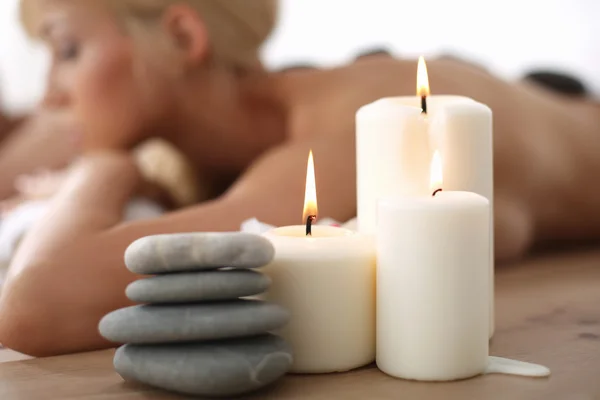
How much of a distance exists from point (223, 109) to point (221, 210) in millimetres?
475

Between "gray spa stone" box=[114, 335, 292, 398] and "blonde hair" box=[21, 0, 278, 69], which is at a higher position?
"blonde hair" box=[21, 0, 278, 69]

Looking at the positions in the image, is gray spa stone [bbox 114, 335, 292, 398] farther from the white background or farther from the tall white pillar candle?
the white background

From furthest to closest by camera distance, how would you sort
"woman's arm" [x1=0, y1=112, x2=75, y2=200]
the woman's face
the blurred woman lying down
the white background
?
1. "woman's arm" [x1=0, y1=112, x2=75, y2=200]
2. the white background
3. the woman's face
4. the blurred woman lying down

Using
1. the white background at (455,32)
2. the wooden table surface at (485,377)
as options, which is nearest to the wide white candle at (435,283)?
the wooden table surface at (485,377)

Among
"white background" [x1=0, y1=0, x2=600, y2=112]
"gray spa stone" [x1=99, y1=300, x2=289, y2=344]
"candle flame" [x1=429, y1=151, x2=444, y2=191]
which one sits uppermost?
"white background" [x1=0, y1=0, x2=600, y2=112]

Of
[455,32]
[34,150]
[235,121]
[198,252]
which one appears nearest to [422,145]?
[198,252]

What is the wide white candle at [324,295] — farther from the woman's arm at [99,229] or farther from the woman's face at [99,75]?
the woman's face at [99,75]

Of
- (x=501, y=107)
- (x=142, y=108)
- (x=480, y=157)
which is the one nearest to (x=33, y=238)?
(x=142, y=108)

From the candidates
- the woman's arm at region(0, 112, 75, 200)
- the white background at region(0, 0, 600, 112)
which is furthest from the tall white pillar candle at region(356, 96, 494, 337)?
the woman's arm at region(0, 112, 75, 200)

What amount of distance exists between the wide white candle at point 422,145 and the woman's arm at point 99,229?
11.6 inches

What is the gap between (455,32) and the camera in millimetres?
1844

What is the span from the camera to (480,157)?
2.37ft

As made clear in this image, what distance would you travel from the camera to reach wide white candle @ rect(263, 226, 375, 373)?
650 mm

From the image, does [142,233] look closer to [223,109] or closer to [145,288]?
[145,288]
